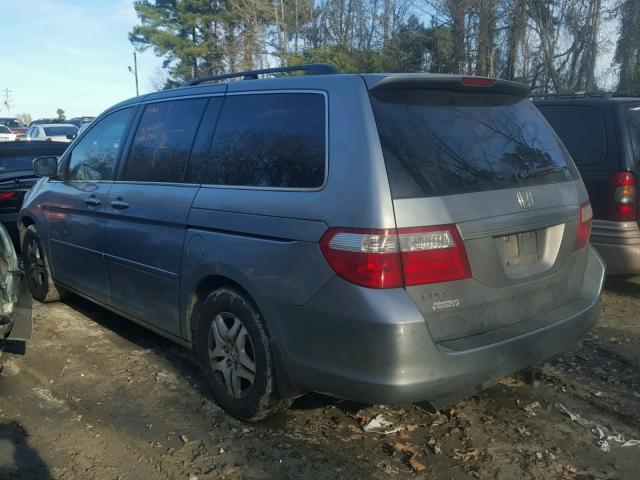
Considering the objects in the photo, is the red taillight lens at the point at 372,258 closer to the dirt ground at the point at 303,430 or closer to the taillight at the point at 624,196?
the dirt ground at the point at 303,430

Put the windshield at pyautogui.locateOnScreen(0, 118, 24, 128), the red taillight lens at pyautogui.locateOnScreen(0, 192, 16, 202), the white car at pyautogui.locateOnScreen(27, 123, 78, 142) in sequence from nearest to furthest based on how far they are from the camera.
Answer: the red taillight lens at pyautogui.locateOnScreen(0, 192, 16, 202)
the white car at pyautogui.locateOnScreen(27, 123, 78, 142)
the windshield at pyautogui.locateOnScreen(0, 118, 24, 128)

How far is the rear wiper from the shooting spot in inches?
125

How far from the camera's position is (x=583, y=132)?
5.67 metres

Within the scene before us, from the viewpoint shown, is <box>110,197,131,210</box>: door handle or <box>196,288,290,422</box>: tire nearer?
→ <box>196,288,290,422</box>: tire

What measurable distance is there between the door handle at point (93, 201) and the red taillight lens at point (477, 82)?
2801 mm

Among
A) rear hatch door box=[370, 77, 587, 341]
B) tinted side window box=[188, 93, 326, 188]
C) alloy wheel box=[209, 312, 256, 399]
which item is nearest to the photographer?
rear hatch door box=[370, 77, 587, 341]

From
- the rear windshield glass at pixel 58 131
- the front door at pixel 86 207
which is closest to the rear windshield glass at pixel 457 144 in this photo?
the front door at pixel 86 207

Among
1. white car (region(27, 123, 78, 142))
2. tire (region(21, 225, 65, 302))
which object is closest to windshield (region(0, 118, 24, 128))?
white car (region(27, 123, 78, 142))

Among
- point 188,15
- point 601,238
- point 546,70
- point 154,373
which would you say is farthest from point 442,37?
point 154,373

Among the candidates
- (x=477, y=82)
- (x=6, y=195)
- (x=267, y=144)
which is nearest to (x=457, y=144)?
(x=477, y=82)

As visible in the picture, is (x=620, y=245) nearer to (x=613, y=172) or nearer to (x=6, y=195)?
(x=613, y=172)

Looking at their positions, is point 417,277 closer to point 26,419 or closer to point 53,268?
point 26,419

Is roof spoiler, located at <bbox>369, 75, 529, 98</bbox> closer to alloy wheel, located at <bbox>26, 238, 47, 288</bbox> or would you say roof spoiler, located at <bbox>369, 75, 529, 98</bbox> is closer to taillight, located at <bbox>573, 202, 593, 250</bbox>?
taillight, located at <bbox>573, 202, 593, 250</bbox>

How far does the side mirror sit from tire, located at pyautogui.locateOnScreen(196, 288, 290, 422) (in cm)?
254
